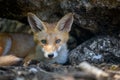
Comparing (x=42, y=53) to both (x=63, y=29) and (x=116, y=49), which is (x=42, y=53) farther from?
(x=116, y=49)

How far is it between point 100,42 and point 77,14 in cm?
72

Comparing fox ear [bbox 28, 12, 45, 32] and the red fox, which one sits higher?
fox ear [bbox 28, 12, 45, 32]

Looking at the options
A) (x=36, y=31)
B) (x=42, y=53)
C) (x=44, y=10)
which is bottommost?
(x=42, y=53)

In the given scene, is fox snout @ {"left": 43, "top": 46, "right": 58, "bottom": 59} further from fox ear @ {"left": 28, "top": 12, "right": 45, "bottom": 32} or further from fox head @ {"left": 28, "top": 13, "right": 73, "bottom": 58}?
fox ear @ {"left": 28, "top": 12, "right": 45, "bottom": 32}

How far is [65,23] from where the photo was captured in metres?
7.06

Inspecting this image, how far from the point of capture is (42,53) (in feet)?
22.9

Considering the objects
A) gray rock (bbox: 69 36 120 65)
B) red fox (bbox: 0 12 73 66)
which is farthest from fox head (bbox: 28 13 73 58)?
gray rock (bbox: 69 36 120 65)

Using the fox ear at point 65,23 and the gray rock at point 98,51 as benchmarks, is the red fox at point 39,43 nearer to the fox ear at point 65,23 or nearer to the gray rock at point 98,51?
the fox ear at point 65,23

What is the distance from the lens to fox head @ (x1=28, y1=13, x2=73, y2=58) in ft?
22.1

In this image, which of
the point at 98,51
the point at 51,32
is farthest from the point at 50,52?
the point at 98,51

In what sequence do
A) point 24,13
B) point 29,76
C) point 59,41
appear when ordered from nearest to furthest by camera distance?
point 29,76 < point 59,41 < point 24,13

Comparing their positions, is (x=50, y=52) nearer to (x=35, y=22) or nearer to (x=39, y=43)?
(x=39, y=43)

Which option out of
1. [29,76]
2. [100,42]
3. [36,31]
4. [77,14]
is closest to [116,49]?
[100,42]

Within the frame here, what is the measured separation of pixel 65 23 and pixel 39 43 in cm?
65
